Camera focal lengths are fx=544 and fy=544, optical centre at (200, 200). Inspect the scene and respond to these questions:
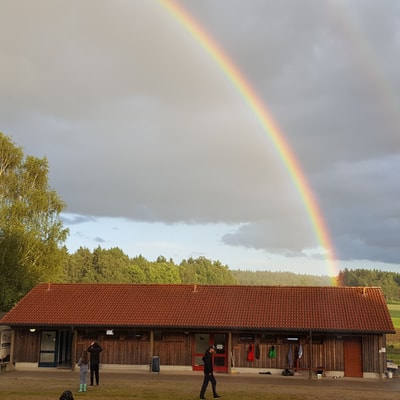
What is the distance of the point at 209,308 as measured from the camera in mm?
28703

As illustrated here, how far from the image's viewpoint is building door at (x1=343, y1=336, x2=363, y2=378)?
26438mm

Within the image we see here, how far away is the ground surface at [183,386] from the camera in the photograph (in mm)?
18844

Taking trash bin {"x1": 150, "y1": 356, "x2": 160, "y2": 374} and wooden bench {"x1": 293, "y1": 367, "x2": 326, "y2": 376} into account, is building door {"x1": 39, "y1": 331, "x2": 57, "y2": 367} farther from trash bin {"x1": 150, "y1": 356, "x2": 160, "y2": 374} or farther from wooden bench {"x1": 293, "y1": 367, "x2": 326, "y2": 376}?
wooden bench {"x1": 293, "y1": 367, "x2": 326, "y2": 376}

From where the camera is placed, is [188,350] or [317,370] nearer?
[317,370]

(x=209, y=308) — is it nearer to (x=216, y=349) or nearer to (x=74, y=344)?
(x=216, y=349)

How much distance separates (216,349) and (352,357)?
6.74 meters

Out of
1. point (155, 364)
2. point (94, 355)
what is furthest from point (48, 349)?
point (94, 355)

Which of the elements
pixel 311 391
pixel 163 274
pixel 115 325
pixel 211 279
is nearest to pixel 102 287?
pixel 115 325

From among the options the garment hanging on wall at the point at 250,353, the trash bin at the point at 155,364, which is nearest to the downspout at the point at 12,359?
the trash bin at the point at 155,364

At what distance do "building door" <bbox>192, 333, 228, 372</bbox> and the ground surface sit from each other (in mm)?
918

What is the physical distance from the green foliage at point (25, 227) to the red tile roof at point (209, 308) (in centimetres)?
981

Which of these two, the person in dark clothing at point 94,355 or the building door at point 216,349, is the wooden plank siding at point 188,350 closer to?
the building door at point 216,349

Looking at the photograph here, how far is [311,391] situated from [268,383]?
9.94 feet

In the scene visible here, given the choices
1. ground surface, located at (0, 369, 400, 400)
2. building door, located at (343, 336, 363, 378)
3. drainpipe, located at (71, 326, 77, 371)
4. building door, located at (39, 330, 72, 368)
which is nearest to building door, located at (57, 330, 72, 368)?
building door, located at (39, 330, 72, 368)
